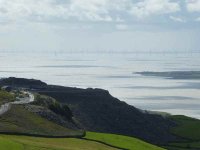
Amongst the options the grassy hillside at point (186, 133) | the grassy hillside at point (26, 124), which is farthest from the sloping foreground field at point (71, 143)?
the grassy hillside at point (186, 133)

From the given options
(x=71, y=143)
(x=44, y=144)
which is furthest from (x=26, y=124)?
(x=44, y=144)

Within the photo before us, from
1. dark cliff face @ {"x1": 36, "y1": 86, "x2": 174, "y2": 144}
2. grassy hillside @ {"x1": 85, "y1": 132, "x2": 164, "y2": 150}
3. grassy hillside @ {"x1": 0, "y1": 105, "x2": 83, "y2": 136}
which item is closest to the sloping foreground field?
grassy hillside @ {"x1": 85, "y1": 132, "x2": 164, "y2": 150}

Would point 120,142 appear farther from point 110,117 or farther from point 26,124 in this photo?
point 110,117

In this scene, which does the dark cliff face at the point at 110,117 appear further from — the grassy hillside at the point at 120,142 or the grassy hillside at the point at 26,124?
the grassy hillside at the point at 26,124

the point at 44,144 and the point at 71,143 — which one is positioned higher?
the point at 44,144

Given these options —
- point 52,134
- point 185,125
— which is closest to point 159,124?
point 185,125

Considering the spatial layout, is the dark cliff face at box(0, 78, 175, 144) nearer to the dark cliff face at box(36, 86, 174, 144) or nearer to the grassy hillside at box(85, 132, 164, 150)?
the dark cliff face at box(36, 86, 174, 144)

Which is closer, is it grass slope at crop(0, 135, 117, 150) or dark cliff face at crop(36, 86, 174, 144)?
grass slope at crop(0, 135, 117, 150)

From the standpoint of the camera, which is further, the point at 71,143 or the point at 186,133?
the point at 186,133
